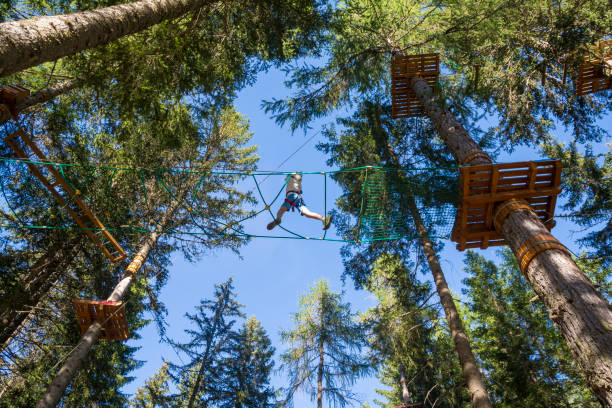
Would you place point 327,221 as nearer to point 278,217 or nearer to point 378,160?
point 278,217

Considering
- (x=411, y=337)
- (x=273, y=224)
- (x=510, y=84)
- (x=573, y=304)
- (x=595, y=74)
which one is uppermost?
(x=595, y=74)

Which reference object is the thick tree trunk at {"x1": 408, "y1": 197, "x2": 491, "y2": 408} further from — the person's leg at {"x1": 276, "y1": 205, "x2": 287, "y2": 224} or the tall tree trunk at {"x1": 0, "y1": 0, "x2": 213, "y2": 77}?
the tall tree trunk at {"x1": 0, "y1": 0, "x2": 213, "y2": 77}

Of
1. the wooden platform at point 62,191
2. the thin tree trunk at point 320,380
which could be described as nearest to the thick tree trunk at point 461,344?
the wooden platform at point 62,191

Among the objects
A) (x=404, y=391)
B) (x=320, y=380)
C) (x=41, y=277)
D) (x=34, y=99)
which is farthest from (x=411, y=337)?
(x=34, y=99)

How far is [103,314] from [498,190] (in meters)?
6.53

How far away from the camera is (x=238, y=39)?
20.1 ft

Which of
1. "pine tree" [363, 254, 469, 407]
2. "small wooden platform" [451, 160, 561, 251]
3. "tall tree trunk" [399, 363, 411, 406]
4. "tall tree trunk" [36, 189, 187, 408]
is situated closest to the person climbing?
"tall tree trunk" [36, 189, 187, 408]

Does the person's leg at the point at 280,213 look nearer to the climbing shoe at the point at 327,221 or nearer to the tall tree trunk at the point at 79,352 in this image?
the climbing shoe at the point at 327,221

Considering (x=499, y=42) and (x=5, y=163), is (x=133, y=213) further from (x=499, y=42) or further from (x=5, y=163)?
(x=499, y=42)

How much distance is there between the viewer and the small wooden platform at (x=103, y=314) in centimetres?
558

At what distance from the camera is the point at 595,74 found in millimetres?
6938

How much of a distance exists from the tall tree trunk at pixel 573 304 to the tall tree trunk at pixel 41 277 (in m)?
7.75

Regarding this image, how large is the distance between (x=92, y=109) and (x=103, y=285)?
4115mm

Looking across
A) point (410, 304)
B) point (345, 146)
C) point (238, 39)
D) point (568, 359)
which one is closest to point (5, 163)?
point (238, 39)
